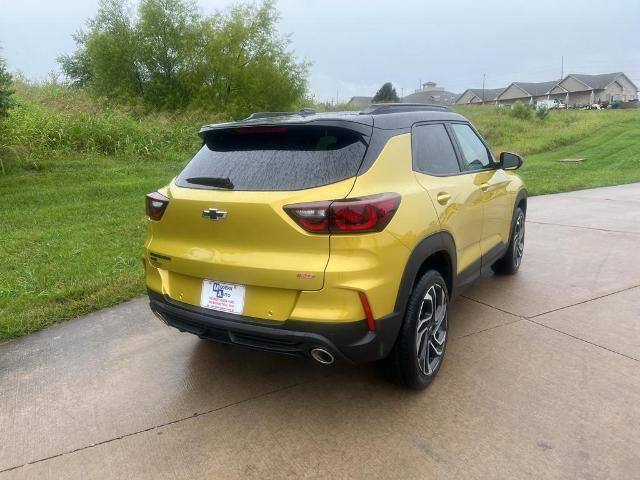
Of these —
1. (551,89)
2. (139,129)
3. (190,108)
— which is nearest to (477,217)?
(139,129)

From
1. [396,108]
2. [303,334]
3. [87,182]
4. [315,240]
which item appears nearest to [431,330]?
[303,334]

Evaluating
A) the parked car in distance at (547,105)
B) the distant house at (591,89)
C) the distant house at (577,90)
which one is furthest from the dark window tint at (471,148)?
the distant house at (591,89)

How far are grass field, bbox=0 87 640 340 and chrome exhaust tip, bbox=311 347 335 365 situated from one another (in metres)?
2.68

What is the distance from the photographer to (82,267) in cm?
543

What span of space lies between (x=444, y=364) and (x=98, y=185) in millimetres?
8631

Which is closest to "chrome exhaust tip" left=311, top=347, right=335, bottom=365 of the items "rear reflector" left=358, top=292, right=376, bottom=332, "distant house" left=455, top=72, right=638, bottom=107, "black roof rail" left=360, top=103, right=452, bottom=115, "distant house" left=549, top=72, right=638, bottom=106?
"rear reflector" left=358, top=292, right=376, bottom=332

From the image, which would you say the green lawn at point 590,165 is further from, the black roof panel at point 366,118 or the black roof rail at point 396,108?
the black roof panel at point 366,118

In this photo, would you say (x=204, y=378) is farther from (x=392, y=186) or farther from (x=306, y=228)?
(x=392, y=186)

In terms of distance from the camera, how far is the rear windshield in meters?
2.71

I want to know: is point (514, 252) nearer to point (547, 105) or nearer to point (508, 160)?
point (508, 160)

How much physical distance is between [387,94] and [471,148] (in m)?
59.6

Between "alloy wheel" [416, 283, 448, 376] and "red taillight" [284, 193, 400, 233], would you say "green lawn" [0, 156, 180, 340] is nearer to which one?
"red taillight" [284, 193, 400, 233]

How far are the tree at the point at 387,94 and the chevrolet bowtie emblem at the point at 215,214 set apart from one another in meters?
59.1

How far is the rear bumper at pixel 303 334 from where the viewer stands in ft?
8.45
